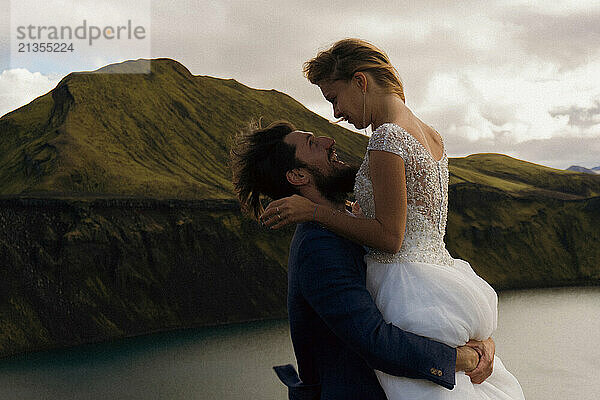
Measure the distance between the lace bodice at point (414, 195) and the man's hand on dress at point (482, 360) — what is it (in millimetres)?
332

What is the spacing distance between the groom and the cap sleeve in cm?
24

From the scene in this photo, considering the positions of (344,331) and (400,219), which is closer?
(344,331)

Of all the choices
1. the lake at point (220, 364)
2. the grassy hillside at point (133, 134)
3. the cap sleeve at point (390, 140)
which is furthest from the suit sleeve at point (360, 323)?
the grassy hillside at point (133, 134)

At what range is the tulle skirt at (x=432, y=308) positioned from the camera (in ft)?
7.32

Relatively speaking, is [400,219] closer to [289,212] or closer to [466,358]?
[289,212]

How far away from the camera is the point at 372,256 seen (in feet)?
8.16

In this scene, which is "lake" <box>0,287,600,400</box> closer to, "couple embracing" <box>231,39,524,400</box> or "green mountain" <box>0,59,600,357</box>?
"green mountain" <box>0,59,600,357</box>

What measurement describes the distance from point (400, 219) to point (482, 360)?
588mm

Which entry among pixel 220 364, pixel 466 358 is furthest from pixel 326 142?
pixel 220 364

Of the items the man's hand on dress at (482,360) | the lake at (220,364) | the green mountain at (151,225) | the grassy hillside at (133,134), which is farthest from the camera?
the grassy hillside at (133,134)

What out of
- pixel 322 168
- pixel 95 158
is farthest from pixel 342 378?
pixel 95 158

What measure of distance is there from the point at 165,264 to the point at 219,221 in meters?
5.43

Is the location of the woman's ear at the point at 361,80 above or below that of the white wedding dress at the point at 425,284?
above

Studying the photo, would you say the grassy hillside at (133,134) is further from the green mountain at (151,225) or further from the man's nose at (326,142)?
the man's nose at (326,142)
